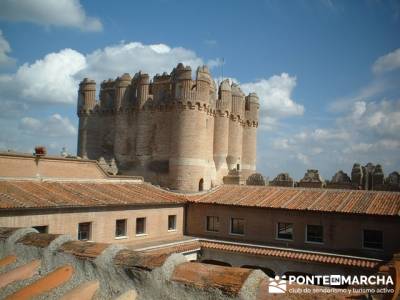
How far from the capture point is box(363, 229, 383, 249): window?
820 inches

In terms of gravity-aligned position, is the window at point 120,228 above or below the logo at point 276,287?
below

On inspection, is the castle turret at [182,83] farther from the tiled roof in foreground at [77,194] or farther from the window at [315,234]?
the window at [315,234]

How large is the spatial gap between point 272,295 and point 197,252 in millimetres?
22341

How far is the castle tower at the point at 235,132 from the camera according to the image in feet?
141

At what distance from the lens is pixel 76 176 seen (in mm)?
23469

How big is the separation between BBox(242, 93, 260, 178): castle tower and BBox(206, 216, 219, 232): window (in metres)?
19.7

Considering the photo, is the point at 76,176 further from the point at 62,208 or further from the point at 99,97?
the point at 99,97

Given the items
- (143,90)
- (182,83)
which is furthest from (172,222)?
(143,90)

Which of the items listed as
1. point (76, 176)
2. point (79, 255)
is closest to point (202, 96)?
point (76, 176)

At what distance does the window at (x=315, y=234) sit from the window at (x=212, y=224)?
6224mm

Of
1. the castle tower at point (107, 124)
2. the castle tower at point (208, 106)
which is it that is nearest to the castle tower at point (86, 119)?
the castle tower at point (107, 124)

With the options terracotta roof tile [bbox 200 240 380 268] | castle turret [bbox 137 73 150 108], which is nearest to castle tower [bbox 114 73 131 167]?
castle turret [bbox 137 73 150 108]

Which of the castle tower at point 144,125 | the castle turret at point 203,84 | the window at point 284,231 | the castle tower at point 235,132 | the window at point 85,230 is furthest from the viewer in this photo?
the castle tower at point 235,132

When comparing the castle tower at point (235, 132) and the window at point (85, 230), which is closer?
the window at point (85, 230)
